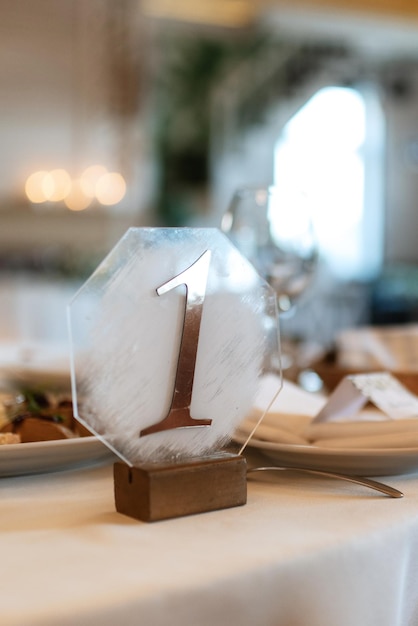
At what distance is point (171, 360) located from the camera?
588mm

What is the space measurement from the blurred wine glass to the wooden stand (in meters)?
0.59

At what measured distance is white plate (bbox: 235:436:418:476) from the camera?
0.66 metres

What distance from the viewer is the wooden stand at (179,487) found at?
21.9 inches

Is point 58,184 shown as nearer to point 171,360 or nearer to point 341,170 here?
point 341,170

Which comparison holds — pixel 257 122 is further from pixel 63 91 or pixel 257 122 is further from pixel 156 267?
pixel 156 267

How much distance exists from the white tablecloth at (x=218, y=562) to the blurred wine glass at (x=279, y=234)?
1.90 feet

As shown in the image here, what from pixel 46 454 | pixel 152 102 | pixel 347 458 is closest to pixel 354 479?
pixel 347 458

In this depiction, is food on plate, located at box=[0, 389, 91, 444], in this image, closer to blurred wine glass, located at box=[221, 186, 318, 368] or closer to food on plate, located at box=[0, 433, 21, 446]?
food on plate, located at box=[0, 433, 21, 446]

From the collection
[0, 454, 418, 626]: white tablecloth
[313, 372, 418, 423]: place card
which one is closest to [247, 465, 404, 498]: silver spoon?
[0, 454, 418, 626]: white tablecloth

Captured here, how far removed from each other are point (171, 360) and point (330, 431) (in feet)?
0.76

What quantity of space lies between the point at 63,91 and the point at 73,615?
582 centimetres

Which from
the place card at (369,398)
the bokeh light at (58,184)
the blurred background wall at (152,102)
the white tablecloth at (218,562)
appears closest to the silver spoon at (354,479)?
the white tablecloth at (218,562)

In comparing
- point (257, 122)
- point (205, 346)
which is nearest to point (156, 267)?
point (205, 346)

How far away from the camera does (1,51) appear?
222 inches
